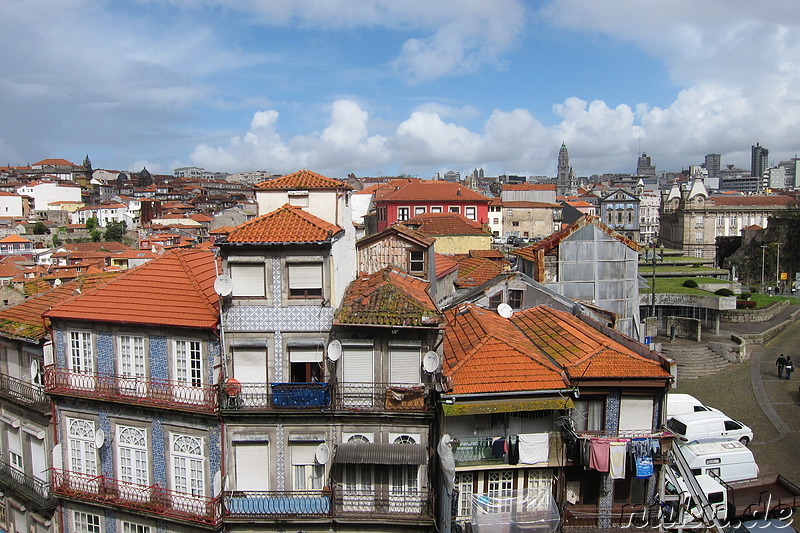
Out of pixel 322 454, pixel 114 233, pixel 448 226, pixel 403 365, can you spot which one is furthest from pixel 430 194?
pixel 114 233

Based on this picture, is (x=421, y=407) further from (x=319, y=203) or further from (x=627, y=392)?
(x=319, y=203)

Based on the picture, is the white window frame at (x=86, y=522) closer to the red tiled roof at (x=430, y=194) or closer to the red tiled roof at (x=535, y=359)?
the red tiled roof at (x=535, y=359)

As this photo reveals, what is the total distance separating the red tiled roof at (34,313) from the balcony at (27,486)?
5.02 meters

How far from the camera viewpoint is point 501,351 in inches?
707

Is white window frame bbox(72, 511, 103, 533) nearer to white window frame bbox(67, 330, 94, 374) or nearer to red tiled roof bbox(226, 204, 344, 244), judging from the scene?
white window frame bbox(67, 330, 94, 374)

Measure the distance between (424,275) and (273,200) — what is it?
701cm

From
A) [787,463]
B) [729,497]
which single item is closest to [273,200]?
[729,497]

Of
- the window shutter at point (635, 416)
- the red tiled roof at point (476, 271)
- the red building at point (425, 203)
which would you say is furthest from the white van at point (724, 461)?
the red building at point (425, 203)

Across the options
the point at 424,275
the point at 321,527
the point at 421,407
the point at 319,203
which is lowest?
the point at 321,527

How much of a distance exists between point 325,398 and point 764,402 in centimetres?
2776

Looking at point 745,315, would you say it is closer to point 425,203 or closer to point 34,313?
point 425,203

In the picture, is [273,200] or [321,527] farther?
[273,200]

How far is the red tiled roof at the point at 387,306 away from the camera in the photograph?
16844mm

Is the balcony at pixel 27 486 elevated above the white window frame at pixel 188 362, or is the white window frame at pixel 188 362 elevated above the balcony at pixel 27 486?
the white window frame at pixel 188 362
